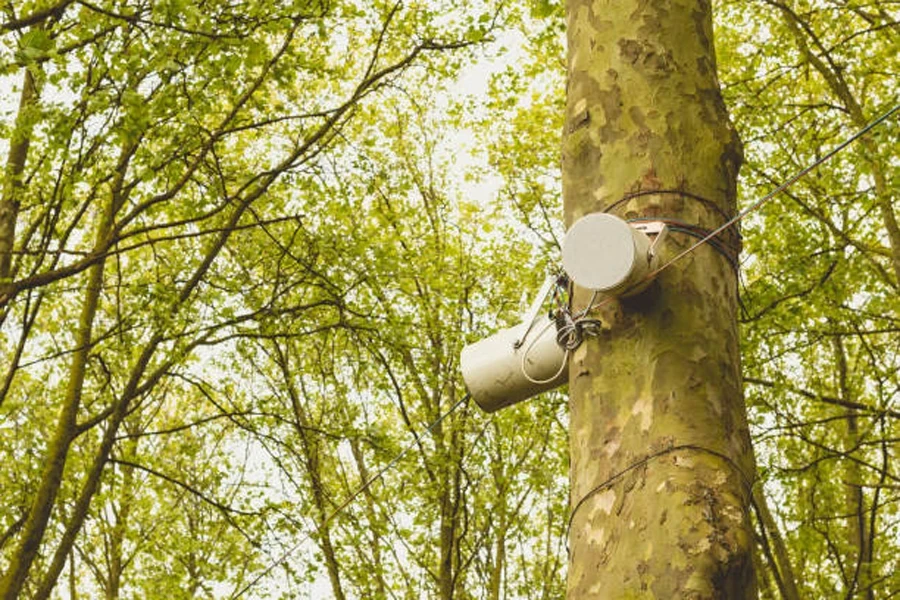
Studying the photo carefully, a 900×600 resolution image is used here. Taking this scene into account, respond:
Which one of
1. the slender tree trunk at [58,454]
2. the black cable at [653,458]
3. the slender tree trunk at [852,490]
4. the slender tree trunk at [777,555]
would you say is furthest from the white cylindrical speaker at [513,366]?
the slender tree trunk at [852,490]

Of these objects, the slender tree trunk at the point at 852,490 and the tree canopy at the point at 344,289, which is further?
the slender tree trunk at the point at 852,490

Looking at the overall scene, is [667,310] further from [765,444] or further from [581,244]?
[765,444]

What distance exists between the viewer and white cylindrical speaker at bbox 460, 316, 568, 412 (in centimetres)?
247

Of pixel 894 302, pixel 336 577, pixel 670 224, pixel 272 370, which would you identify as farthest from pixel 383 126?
pixel 670 224

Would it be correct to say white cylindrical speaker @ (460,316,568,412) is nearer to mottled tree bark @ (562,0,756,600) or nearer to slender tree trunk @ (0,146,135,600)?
mottled tree bark @ (562,0,756,600)

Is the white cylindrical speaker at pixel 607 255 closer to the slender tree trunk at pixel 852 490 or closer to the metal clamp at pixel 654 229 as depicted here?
the metal clamp at pixel 654 229

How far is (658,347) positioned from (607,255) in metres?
0.23

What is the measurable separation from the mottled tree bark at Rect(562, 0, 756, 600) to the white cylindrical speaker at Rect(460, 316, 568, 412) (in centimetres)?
19

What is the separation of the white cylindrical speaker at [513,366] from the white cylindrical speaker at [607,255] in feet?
0.96

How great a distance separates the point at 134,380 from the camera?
8.23 m

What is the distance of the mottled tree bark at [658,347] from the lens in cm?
191

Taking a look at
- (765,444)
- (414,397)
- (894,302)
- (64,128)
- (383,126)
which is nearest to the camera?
(64,128)

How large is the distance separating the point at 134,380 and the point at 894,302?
26.1 feet

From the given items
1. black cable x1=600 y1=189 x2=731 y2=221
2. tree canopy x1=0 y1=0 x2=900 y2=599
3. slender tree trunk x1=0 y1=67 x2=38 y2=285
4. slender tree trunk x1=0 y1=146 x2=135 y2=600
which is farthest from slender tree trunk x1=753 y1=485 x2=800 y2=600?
black cable x1=600 y1=189 x2=731 y2=221
